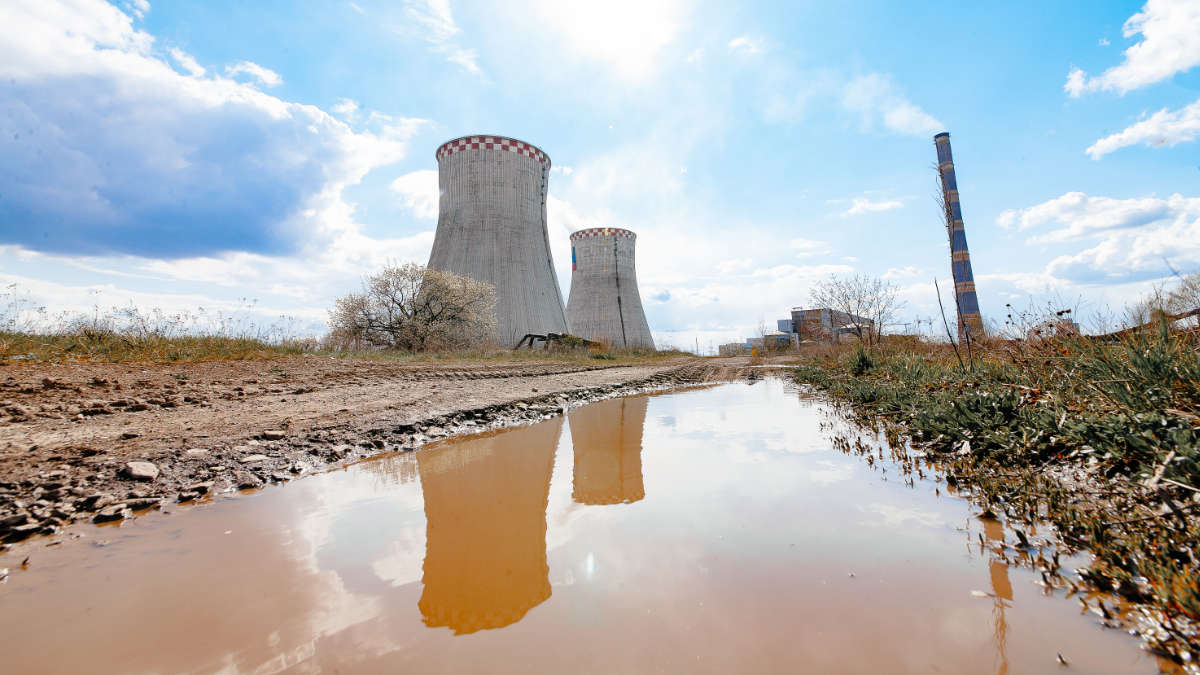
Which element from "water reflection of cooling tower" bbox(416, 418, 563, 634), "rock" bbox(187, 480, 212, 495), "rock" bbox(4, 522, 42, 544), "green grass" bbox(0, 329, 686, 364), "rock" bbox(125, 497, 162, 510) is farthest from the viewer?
"green grass" bbox(0, 329, 686, 364)

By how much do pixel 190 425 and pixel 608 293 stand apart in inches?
908

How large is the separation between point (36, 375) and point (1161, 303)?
8813 millimetres

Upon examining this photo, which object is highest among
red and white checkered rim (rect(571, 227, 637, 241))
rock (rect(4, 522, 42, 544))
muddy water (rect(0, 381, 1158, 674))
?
red and white checkered rim (rect(571, 227, 637, 241))

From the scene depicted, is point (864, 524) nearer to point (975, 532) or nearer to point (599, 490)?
point (975, 532)

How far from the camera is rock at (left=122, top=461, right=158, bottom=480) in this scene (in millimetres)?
2039

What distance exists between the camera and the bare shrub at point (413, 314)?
12.5m

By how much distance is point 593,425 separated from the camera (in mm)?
4043

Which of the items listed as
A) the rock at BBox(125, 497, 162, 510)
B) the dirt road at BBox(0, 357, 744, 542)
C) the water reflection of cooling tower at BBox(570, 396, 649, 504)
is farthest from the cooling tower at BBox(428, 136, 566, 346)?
the rock at BBox(125, 497, 162, 510)

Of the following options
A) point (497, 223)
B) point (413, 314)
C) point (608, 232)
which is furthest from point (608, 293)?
point (413, 314)

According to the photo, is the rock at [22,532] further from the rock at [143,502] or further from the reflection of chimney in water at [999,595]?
the reflection of chimney in water at [999,595]

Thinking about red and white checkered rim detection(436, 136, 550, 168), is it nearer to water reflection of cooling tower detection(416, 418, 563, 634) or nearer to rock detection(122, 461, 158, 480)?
water reflection of cooling tower detection(416, 418, 563, 634)

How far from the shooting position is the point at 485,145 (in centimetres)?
1595

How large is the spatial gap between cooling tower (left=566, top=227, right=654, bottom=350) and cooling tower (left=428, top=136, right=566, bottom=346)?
8453 mm

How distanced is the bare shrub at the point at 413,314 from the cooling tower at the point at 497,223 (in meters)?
1.65
